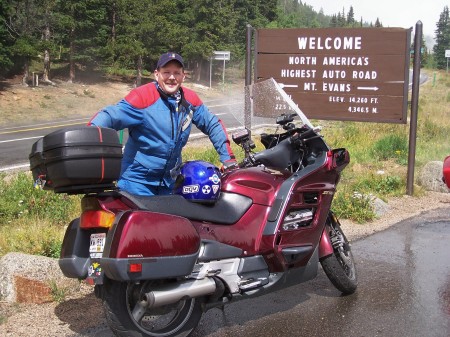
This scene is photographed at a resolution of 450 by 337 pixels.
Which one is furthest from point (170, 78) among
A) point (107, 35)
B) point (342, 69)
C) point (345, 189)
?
point (107, 35)

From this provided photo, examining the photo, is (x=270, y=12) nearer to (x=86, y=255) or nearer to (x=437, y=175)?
(x=437, y=175)

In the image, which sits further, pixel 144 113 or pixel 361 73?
pixel 361 73

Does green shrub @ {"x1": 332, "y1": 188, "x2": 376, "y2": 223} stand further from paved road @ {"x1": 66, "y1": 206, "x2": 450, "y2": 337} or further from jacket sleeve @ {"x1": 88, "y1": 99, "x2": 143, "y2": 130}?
jacket sleeve @ {"x1": 88, "y1": 99, "x2": 143, "y2": 130}

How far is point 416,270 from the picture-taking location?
566cm

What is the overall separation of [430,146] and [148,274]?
38.7 ft

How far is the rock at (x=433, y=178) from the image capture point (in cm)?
952

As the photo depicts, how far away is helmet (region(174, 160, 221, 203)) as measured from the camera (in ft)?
12.4

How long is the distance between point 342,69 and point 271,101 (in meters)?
4.56

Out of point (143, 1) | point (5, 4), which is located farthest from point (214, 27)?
point (5, 4)

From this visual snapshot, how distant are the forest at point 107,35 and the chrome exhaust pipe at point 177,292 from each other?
31.2 metres

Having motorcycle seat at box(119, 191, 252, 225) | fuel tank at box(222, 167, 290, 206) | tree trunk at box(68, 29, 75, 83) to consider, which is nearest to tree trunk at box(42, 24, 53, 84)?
tree trunk at box(68, 29, 75, 83)

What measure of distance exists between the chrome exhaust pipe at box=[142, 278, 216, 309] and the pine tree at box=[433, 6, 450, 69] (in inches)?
4548

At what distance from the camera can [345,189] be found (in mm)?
8742

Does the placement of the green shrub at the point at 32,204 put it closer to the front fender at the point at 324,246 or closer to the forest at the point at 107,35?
the front fender at the point at 324,246
